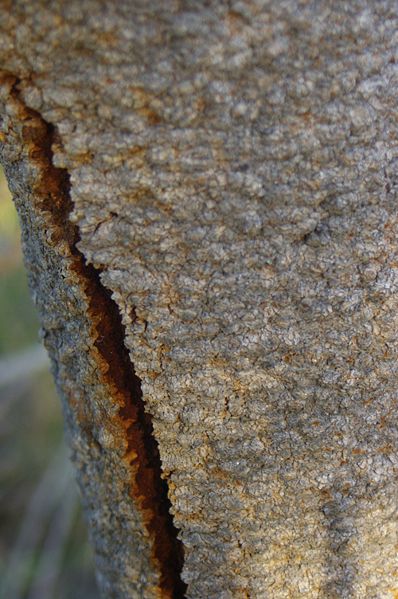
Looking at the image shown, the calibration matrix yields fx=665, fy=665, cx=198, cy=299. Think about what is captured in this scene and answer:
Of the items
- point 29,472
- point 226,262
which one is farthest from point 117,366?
point 29,472

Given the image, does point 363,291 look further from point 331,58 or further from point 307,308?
point 331,58

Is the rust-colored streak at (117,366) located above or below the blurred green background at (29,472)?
below

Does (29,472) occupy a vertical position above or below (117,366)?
above

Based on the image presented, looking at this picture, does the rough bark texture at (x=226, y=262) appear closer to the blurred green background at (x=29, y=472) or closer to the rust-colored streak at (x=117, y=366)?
the rust-colored streak at (x=117, y=366)

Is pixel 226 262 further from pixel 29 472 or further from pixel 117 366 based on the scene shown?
pixel 29 472

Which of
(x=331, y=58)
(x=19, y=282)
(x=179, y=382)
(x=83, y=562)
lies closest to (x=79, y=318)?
(x=179, y=382)

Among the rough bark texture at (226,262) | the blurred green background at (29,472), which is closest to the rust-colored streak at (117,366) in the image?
the rough bark texture at (226,262)
